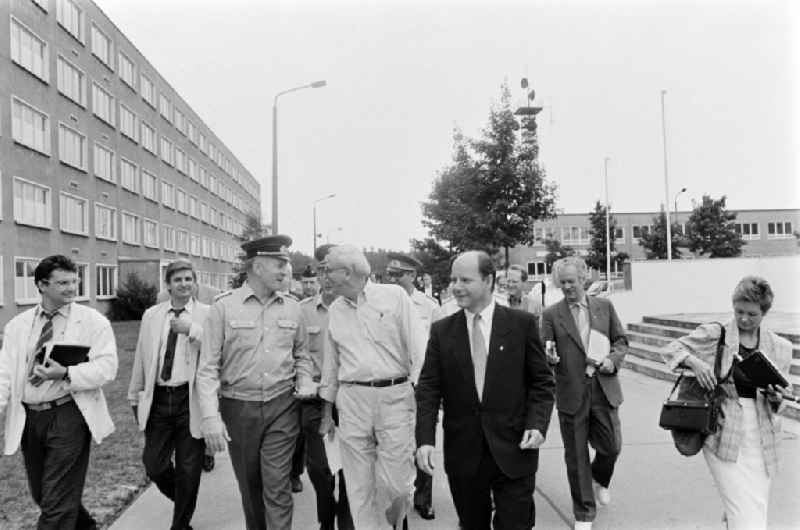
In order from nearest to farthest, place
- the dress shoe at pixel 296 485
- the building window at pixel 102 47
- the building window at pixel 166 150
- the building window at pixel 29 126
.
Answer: the dress shoe at pixel 296 485, the building window at pixel 29 126, the building window at pixel 102 47, the building window at pixel 166 150

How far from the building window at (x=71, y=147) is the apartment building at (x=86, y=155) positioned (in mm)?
68

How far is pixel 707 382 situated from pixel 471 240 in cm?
1775

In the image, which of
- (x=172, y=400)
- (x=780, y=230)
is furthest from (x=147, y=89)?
(x=780, y=230)

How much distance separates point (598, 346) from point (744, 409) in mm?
1702

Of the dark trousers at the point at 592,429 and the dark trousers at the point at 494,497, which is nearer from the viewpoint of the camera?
the dark trousers at the point at 494,497

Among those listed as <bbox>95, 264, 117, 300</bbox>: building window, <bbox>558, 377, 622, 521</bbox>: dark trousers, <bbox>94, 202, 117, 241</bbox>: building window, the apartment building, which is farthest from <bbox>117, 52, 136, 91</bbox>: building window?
<bbox>558, 377, 622, 521</bbox>: dark trousers

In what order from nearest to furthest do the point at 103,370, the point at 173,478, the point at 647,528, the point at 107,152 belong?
the point at 103,370 → the point at 647,528 → the point at 173,478 → the point at 107,152

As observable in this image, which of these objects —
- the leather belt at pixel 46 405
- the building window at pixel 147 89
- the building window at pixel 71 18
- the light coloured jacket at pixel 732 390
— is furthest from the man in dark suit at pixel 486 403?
the building window at pixel 147 89

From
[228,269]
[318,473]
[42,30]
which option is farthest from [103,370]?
[228,269]

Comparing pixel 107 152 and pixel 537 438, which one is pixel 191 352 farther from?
pixel 107 152

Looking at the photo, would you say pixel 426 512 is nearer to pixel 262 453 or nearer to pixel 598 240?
pixel 262 453

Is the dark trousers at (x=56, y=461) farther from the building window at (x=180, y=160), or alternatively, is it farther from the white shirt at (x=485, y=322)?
the building window at (x=180, y=160)

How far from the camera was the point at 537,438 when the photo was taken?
3664 mm

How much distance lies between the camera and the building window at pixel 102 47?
125ft
